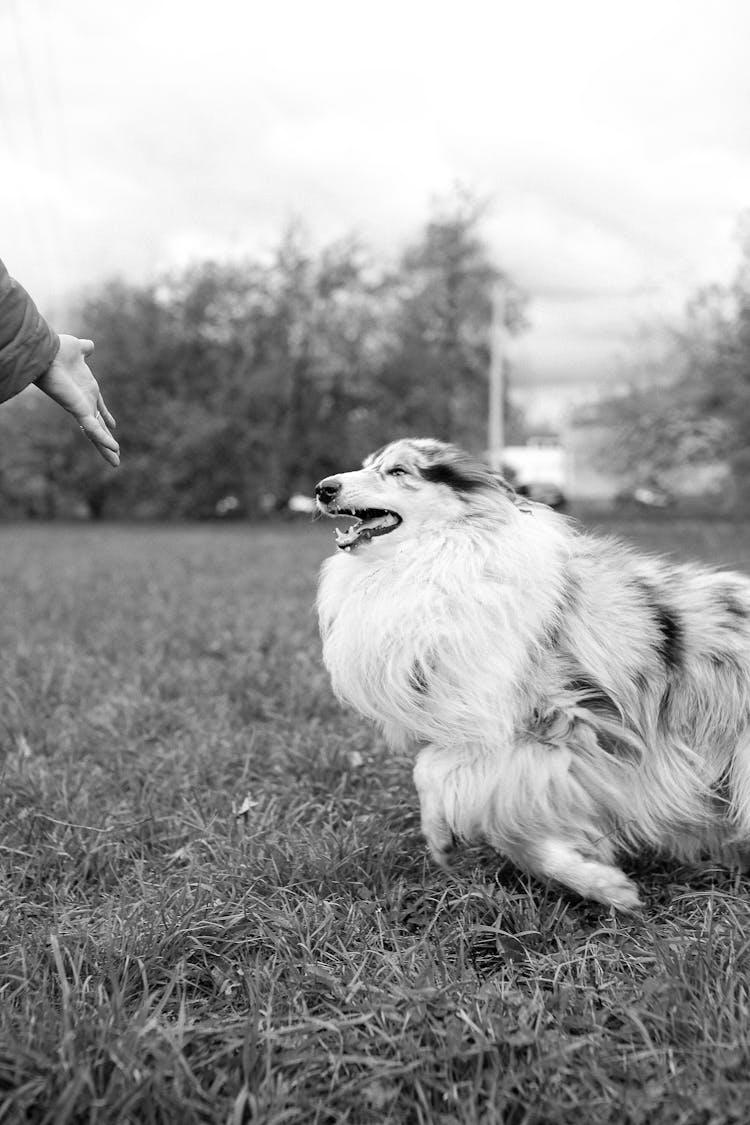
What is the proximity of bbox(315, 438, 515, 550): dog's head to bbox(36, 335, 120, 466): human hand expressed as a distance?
32.3 inches

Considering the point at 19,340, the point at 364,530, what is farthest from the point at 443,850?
the point at 19,340

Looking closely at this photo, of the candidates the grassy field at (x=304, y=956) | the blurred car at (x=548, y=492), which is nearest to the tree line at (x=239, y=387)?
the blurred car at (x=548, y=492)

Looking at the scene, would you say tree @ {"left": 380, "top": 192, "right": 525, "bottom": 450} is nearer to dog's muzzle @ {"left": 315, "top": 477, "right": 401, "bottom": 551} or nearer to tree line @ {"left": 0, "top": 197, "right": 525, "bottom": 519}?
tree line @ {"left": 0, "top": 197, "right": 525, "bottom": 519}

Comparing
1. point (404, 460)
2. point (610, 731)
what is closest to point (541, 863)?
point (610, 731)

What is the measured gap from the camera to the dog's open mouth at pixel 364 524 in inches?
131

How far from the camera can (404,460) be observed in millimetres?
3496

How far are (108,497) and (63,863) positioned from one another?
31601 mm

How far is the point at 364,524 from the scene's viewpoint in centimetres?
337

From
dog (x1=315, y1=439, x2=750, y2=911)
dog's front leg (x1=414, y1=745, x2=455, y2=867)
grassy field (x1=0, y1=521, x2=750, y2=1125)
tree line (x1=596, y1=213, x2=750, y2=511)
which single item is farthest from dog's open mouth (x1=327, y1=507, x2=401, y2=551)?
tree line (x1=596, y1=213, x2=750, y2=511)

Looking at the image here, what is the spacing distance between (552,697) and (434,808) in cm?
56

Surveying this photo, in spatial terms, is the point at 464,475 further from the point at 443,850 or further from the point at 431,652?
the point at 443,850

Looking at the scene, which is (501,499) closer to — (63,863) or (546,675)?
(546,675)

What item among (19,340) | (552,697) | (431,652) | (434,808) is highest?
(19,340)

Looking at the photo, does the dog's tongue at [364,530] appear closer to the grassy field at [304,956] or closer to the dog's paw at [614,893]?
the grassy field at [304,956]
